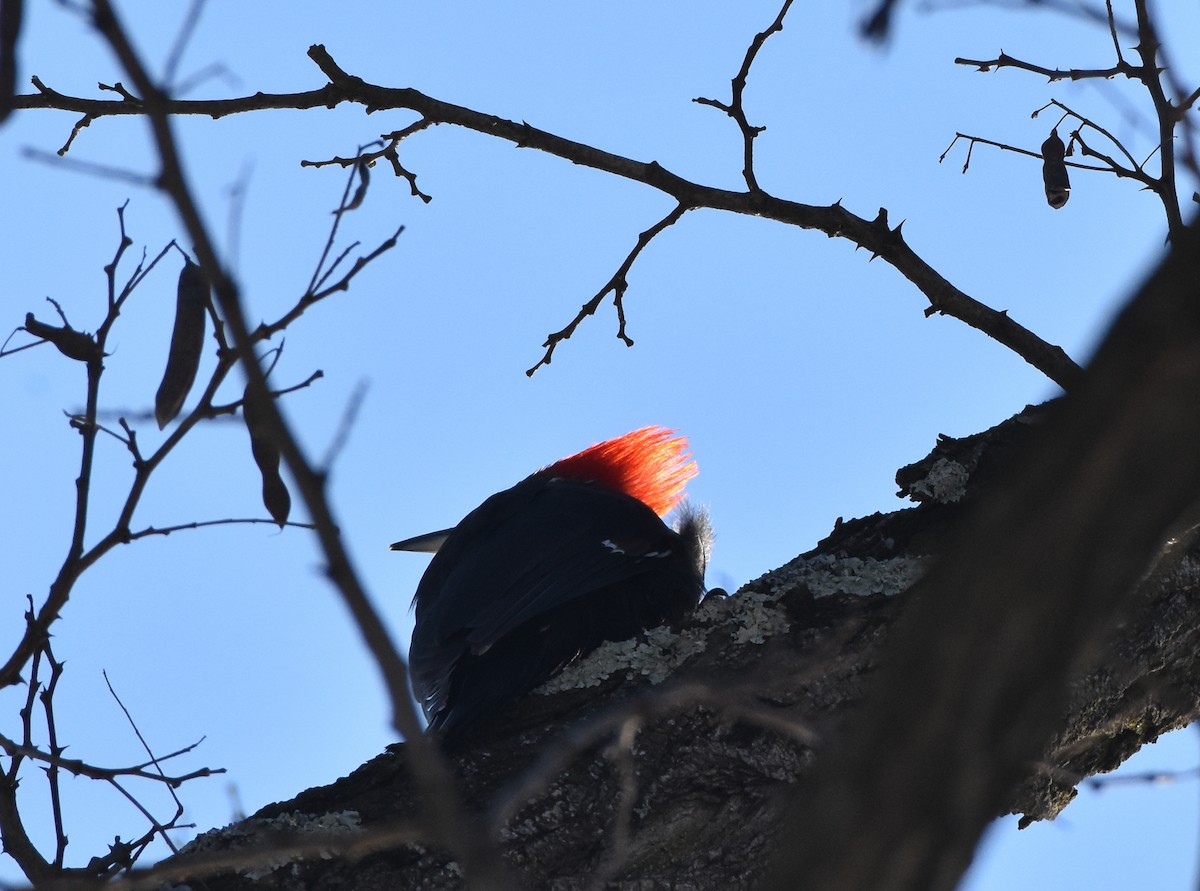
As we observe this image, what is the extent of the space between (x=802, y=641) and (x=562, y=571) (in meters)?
0.87

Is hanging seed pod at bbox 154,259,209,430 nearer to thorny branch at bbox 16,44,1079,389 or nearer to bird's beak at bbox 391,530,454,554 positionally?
thorny branch at bbox 16,44,1079,389

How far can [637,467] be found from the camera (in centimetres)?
461

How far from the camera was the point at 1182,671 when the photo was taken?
2.78 m

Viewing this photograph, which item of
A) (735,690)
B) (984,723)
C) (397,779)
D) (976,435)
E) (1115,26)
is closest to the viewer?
(984,723)

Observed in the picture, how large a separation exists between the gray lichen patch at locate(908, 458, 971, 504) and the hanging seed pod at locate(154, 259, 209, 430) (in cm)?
174

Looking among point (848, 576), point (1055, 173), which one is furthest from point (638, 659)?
point (1055, 173)

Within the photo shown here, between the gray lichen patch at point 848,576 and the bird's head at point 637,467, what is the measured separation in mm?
1598

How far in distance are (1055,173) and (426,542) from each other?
2549mm

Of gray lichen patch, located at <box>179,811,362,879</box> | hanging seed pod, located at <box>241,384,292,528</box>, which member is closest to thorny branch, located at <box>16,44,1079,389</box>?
hanging seed pod, located at <box>241,384,292,528</box>

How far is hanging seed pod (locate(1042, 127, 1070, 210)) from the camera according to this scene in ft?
10.3

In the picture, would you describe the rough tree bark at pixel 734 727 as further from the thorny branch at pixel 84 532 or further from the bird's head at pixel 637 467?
the bird's head at pixel 637 467

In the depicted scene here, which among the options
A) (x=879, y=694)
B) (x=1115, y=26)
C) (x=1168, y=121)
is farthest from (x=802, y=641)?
(x=879, y=694)

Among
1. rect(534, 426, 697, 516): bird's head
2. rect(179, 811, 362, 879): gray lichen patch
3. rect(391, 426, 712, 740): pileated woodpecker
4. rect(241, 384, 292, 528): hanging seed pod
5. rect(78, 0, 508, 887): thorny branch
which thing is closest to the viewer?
Answer: rect(78, 0, 508, 887): thorny branch

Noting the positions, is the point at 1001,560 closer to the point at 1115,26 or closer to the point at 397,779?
the point at 397,779
